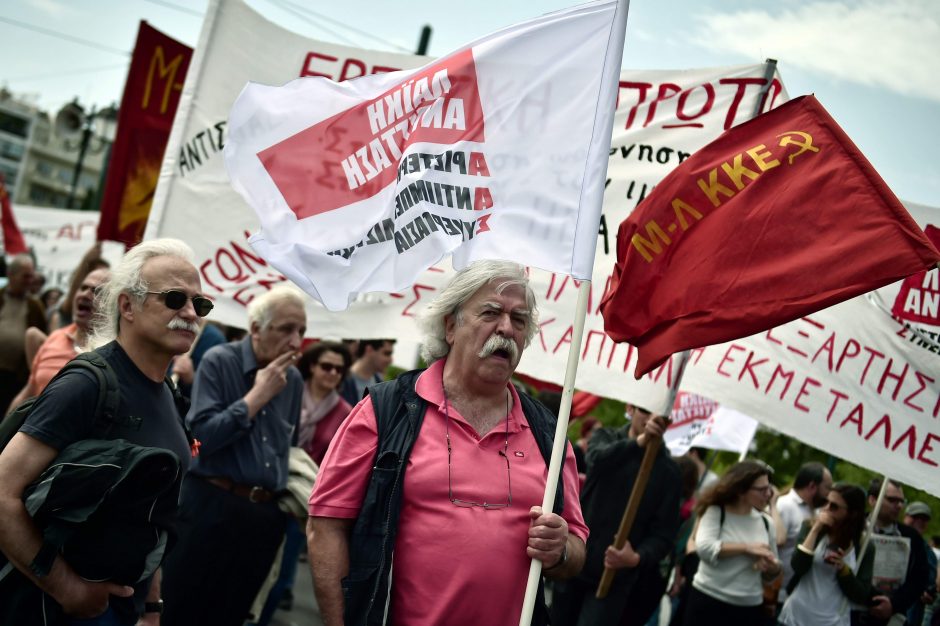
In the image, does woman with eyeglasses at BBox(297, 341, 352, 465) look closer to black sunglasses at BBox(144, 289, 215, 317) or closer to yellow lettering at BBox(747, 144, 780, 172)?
black sunglasses at BBox(144, 289, 215, 317)

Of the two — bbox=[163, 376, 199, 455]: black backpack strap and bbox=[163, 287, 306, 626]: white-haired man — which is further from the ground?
bbox=[163, 376, 199, 455]: black backpack strap

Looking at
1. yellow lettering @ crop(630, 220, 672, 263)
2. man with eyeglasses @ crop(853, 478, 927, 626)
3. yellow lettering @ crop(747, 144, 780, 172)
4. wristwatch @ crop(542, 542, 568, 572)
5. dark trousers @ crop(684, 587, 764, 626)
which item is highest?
yellow lettering @ crop(747, 144, 780, 172)

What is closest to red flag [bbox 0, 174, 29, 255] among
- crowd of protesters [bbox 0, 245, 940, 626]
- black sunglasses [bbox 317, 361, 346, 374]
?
black sunglasses [bbox 317, 361, 346, 374]

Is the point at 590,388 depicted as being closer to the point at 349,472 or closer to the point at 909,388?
the point at 909,388

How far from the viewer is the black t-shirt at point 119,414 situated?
3.02m

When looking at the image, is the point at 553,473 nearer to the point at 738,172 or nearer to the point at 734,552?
the point at 738,172

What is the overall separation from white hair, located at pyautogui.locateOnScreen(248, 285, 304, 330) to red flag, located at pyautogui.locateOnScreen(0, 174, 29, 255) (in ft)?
34.6

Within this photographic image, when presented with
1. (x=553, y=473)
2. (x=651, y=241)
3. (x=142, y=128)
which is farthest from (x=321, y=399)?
(x=553, y=473)

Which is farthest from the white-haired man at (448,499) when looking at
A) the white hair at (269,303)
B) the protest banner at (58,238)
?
the protest banner at (58,238)

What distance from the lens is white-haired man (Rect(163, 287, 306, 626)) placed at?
498cm

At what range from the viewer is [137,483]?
9.89 feet

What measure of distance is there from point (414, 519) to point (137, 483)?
0.83 m

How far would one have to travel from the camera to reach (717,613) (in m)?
7.09

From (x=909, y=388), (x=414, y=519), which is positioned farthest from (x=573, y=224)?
(x=909, y=388)
